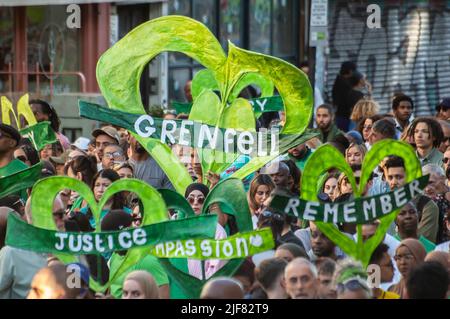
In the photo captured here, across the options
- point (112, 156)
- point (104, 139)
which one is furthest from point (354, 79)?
point (112, 156)

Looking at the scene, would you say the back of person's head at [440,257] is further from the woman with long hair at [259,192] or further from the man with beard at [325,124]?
the man with beard at [325,124]

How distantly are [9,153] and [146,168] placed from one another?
5.60ft

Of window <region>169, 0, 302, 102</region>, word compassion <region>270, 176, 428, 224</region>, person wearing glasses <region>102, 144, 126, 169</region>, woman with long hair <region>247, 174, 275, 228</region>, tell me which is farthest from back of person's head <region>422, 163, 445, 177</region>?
window <region>169, 0, 302, 102</region>

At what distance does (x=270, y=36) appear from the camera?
2530 cm

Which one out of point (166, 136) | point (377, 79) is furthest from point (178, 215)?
point (377, 79)

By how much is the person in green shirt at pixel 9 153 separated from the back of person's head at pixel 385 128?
11.0 feet

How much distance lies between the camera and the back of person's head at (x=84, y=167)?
41.6 ft

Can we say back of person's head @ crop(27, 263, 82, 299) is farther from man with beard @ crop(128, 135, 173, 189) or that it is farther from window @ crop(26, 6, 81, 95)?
window @ crop(26, 6, 81, 95)

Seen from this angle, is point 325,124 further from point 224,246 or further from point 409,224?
point 224,246

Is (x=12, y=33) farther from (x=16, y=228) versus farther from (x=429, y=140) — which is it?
(x=16, y=228)

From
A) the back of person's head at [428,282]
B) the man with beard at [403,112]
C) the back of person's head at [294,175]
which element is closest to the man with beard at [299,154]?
the back of person's head at [294,175]

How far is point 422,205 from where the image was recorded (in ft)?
37.8

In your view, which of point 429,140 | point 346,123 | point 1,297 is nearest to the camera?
point 1,297

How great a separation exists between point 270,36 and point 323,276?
16087 millimetres
